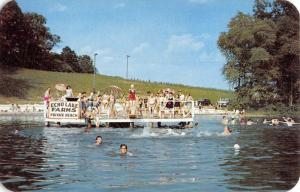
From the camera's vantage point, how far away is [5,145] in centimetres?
1448

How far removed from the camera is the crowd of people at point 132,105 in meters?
20.6

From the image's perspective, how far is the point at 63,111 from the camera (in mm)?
Result: 22234

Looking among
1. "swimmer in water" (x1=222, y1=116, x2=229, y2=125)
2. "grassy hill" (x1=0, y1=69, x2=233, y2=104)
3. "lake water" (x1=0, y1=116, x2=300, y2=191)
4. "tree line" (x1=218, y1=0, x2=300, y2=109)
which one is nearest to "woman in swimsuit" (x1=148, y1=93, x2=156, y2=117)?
"grassy hill" (x1=0, y1=69, x2=233, y2=104)

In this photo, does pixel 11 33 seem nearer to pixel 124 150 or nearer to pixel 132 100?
pixel 124 150

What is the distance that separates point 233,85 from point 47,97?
5673 mm

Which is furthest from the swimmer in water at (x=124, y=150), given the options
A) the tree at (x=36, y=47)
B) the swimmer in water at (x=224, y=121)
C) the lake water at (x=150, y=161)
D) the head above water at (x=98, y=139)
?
the swimmer in water at (x=224, y=121)

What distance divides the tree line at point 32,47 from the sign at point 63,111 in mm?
5169

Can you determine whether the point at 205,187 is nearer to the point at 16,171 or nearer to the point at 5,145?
the point at 16,171

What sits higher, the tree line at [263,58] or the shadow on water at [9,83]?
the tree line at [263,58]

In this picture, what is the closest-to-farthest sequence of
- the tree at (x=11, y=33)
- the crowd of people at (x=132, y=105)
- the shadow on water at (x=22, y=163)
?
1. the shadow on water at (x=22, y=163)
2. the tree at (x=11, y=33)
3. the crowd of people at (x=132, y=105)

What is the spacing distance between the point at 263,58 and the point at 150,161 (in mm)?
8299

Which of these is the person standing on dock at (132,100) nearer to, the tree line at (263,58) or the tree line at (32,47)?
the tree line at (263,58)

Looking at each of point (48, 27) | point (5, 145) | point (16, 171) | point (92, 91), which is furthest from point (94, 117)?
Answer: point (16, 171)

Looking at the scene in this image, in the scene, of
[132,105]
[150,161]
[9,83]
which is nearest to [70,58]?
[9,83]
